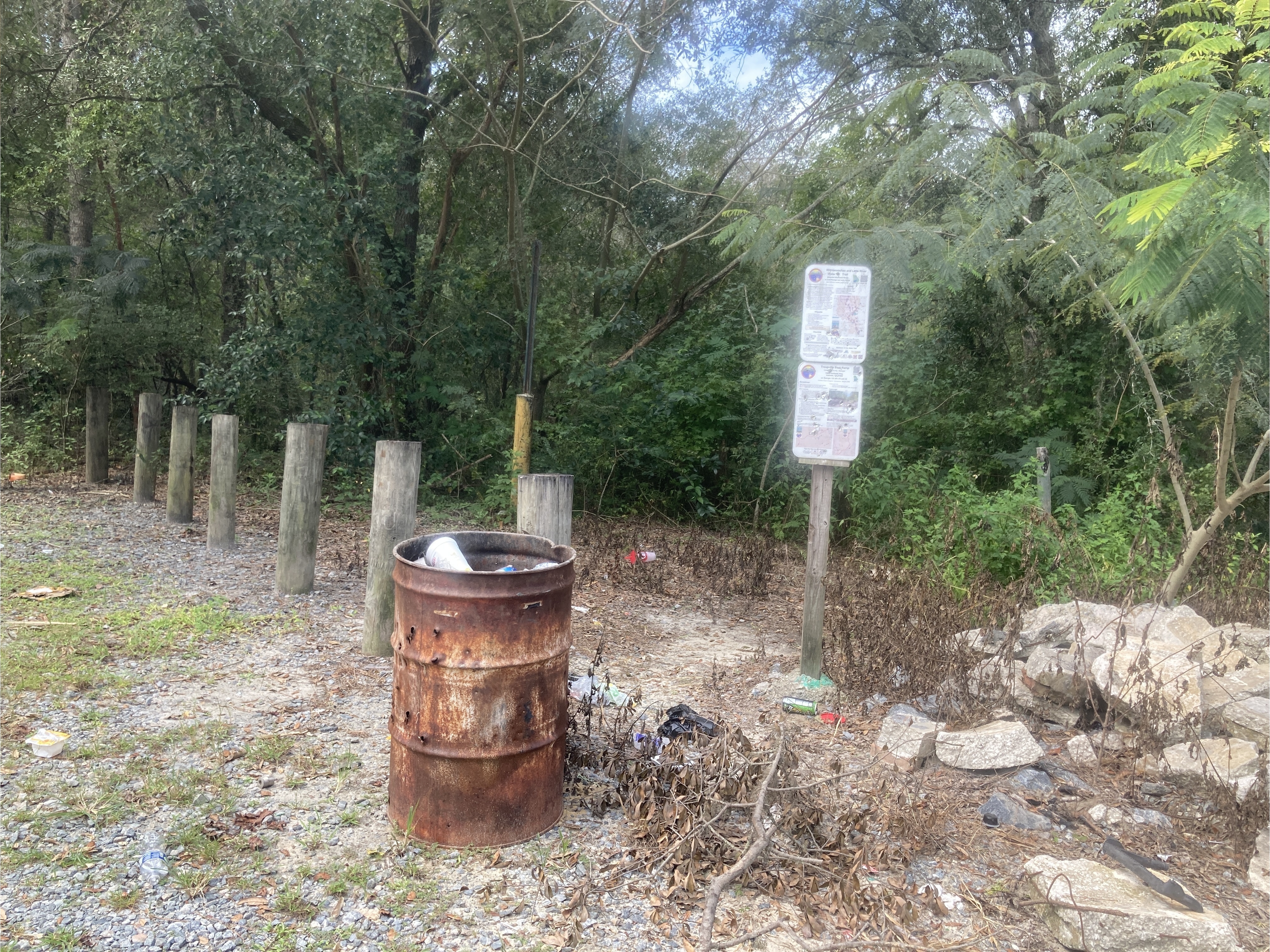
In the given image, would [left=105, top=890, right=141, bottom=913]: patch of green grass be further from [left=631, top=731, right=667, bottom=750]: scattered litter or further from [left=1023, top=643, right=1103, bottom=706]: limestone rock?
[left=1023, top=643, right=1103, bottom=706]: limestone rock

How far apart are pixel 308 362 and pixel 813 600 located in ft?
23.9

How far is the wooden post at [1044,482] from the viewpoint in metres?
Result: 7.25

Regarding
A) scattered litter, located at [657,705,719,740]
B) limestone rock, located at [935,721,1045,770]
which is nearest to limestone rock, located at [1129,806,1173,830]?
limestone rock, located at [935,721,1045,770]

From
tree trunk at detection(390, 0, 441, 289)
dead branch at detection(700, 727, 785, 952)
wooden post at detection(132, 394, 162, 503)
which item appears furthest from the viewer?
tree trunk at detection(390, 0, 441, 289)

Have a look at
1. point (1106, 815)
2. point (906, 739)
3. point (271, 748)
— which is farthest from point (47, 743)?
point (1106, 815)

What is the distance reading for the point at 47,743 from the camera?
362cm

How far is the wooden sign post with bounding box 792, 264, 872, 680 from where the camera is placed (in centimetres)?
478

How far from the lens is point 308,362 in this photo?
10.1 m

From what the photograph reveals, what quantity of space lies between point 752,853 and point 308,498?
4.40 meters

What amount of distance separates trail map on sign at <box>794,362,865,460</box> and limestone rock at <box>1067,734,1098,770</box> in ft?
5.68

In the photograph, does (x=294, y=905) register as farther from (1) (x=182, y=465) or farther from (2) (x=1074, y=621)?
(1) (x=182, y=465)

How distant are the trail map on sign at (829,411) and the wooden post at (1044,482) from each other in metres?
3.05

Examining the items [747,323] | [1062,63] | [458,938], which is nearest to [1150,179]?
[1062,63]

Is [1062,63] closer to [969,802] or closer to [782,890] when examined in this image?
[969,802]
